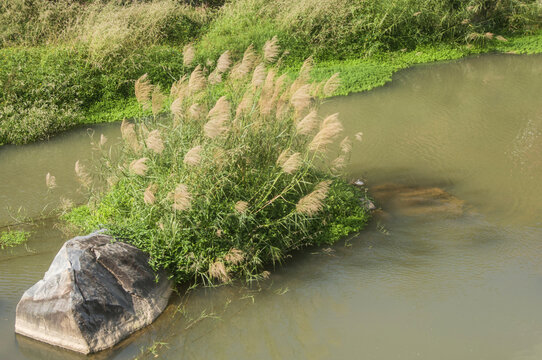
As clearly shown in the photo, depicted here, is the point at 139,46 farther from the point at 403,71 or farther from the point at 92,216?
the point at 92,216

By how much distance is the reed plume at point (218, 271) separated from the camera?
17.5 feet

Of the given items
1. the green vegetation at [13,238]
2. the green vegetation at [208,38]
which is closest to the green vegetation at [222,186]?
the green vegetation at [13,238]

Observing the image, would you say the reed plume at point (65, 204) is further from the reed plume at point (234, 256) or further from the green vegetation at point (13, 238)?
the reed plume at point (234, 256)

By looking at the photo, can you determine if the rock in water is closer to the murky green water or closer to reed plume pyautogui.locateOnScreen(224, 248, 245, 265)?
the murky green water

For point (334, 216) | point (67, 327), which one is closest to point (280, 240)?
point (334, 216)

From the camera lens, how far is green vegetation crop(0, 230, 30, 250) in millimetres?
6605

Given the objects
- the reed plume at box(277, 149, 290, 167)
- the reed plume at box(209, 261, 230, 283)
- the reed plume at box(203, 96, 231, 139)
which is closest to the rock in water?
the reed plume at box(209, 261, 230, 283)

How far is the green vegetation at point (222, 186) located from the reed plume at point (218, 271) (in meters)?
0.01

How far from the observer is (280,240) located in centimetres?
600

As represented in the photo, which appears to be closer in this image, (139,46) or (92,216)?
(92,216)

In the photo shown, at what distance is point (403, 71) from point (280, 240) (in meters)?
7.95

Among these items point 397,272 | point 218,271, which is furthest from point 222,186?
point 397,272

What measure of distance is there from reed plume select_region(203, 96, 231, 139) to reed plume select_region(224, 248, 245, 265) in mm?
1215

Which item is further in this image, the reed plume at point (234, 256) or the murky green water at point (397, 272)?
the reed plume at point (234, 256)
